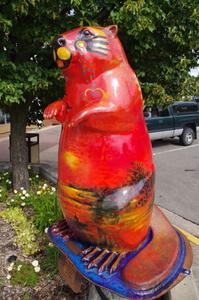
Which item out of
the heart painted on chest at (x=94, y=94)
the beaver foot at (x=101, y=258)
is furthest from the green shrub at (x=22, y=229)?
the heart painted on chest at (x=94, y=94)

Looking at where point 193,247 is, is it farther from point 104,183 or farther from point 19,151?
point 19,151

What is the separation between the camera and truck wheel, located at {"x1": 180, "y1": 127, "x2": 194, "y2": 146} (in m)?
12.6

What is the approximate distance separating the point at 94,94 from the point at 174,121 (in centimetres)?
1009

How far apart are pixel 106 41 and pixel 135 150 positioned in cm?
80

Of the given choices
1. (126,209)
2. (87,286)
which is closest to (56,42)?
(126,209)

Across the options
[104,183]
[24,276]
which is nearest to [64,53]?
[104,183]

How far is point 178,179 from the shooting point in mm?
8141

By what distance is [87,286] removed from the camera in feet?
10.4

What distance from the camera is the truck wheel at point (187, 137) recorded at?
1255cm

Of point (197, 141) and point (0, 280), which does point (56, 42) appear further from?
point (197, 141)

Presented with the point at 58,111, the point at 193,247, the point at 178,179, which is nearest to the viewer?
the point at 58,111

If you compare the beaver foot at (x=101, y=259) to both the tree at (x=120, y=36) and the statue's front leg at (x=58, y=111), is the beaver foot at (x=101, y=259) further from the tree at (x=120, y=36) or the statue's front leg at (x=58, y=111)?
the tree at (x=120, y=36)

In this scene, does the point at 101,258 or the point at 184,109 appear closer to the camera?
the point at 101,258

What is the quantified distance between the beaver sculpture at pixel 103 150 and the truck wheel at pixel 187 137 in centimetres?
1021
